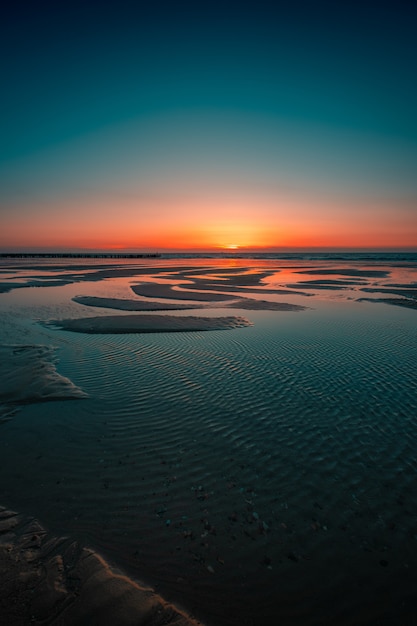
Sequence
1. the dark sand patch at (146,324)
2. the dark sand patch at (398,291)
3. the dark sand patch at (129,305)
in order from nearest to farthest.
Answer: the dark sand patch at (146,324) → the dark sand patch at (129,305) → the dark sand patch at (398,291)

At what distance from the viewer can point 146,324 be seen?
18516mm

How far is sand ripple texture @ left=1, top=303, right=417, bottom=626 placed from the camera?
4.25 meters

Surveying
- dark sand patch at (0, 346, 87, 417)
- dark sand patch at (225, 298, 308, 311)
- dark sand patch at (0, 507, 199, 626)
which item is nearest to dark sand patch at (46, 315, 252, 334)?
dark sand patch at (225, 298, 308, 311)

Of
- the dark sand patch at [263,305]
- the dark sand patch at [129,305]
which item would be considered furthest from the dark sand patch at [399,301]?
the dark sand patch at [129,305]

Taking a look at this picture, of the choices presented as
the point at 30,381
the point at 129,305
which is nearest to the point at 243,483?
the point at 30,381

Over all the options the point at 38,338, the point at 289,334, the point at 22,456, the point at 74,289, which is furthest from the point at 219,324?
the point at 74,289

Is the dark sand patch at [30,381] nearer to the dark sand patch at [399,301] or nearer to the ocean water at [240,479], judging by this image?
the ocean water at [240,479]

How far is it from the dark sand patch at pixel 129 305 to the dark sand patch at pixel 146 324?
2766 mm

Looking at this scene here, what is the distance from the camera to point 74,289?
1323 inches

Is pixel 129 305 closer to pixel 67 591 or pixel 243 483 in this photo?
pixel 243 483

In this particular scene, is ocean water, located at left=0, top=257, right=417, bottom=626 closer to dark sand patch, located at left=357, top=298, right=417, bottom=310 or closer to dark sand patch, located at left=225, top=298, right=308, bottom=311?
dark sand patch, located at left=225, top=298, right=308, bottom=311

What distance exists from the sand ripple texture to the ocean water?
2cm

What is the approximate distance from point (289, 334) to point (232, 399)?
8.05 meters

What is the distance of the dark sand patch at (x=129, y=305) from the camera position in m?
23.2
